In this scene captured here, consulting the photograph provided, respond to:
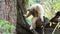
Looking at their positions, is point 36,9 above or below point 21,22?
above

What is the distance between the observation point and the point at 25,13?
239 cm

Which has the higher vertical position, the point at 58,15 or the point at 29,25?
the point at 58,15

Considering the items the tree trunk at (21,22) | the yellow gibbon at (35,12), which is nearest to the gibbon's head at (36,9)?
the yellow gibbon at (35,12)

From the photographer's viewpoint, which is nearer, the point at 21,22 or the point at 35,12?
the point at 21,22

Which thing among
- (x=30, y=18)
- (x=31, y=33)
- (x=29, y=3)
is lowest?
(x=31, y=33)

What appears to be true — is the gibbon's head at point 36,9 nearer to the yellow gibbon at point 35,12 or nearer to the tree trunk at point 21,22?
the yellow gibbon at point 35,12

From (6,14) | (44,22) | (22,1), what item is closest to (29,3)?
(22,1)

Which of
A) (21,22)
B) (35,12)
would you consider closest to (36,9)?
(35,12)

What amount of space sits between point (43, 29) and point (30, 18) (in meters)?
0.23

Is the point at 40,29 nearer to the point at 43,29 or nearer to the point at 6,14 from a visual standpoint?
the point at 43,29

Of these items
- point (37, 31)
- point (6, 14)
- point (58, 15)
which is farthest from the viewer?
point (37, 31)

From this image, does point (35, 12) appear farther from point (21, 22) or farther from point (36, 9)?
point (21, 22)

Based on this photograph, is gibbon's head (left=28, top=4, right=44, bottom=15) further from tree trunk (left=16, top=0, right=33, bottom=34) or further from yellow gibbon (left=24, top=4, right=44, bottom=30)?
tree trunk (left=16, top=0, right=33, bottom=34)

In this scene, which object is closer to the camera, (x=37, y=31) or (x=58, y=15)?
(x=58, y=15)
